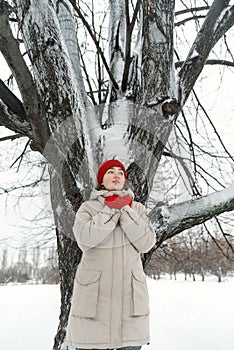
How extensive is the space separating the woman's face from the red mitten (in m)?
0.09

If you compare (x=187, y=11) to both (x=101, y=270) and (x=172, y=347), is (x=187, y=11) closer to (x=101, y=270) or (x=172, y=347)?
(x=101, y=270)

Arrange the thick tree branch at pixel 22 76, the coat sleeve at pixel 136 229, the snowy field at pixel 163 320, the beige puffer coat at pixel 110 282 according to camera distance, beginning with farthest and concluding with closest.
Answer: the snowy field at pixel 163 320 → the thick tree branch at pixel 22 76 → the coat sleeve at pixel 136 229 → the beige puffer coat at pixel 110 282

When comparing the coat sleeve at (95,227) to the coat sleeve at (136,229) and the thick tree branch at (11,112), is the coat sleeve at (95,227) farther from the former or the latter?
the thick tree branch at (11,112)

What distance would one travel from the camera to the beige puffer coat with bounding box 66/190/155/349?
5.85 feet

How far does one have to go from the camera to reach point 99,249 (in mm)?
1885

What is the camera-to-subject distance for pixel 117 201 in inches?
75.8

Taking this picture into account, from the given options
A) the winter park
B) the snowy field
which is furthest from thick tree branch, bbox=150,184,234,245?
the snowy field

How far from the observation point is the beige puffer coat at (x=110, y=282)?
178cm

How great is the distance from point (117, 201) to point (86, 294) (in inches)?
18.3

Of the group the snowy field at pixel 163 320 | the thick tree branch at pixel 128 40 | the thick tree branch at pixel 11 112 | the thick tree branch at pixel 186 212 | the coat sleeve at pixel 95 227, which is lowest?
the snowy field at pixel 163 320

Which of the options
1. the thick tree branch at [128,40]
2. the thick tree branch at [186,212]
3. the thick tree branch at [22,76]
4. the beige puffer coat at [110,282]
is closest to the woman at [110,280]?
the beige puffer coat at [110,282]

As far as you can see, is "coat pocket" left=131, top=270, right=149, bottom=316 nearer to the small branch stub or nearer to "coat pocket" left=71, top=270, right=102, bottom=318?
"coat pocket" left=71, top=270, right=102, bottom=318

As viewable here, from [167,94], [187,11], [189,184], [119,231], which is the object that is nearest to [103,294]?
[119,231]

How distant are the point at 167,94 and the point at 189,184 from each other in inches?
70.5
